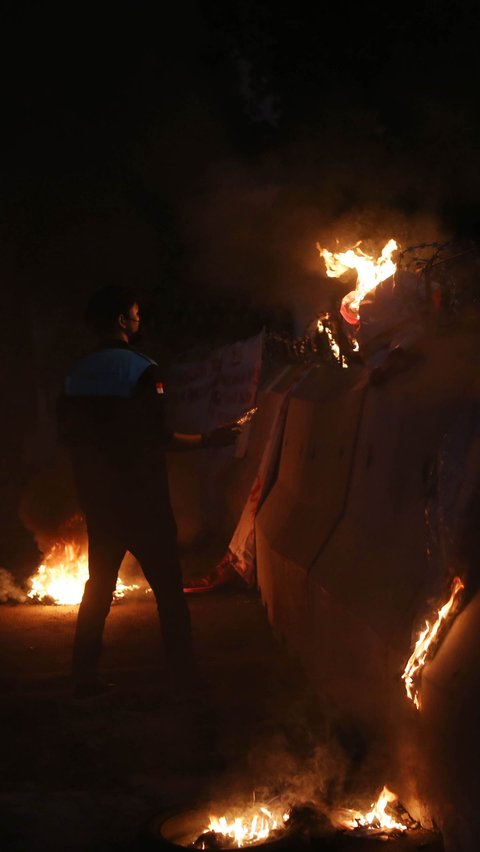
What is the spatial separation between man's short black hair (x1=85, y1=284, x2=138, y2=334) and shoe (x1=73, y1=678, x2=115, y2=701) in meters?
1.88

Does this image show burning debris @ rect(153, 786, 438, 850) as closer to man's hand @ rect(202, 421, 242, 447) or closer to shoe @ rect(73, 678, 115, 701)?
shoe @ rect(73, 678, 115, 701)

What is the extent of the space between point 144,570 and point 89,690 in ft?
2.26

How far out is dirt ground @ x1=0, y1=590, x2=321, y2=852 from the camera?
15.7 feet

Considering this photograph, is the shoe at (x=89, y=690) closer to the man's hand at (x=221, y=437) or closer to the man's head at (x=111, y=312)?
the man's hand at (x=221, y=437)

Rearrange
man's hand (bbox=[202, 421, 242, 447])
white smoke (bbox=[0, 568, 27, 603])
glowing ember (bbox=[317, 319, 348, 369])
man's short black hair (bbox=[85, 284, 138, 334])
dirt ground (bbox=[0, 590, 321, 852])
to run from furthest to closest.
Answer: white smoke (bbox=[0, 568, 27, 603]) → glowing ember (bbox=[317, 319, 348, 369]) → man's hand (bbox=[202, 421, 242, 447]) → man's short black hair (bbox=[85, 284, 138, 334]) → dirt ground (bbox=[0, 590, 321, 852])

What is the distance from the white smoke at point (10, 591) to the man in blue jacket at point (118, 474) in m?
3.54

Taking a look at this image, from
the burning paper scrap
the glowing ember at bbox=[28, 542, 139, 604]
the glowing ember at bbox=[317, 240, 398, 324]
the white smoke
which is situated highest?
the glowing ember at bbox=[317, 240, 398, 324]

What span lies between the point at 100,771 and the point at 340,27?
36.9 feet

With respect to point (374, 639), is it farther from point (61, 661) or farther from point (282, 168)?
point (282, 168)

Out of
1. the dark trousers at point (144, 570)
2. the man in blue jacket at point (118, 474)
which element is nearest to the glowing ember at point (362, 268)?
the man in blue jacket at point (118, 474)

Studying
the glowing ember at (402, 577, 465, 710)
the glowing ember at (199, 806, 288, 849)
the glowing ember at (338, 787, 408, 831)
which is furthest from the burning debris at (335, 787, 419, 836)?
the glowing ember at (402, 577, 465, 710)

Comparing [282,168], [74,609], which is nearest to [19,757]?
[74,609]

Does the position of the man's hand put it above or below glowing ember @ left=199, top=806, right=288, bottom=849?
above

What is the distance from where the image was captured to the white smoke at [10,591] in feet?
34.1
